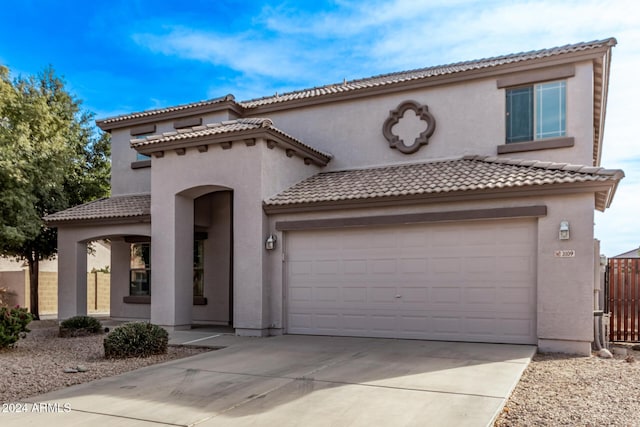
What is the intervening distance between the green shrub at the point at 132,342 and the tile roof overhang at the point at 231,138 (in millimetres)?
5144

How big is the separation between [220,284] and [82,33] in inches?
385

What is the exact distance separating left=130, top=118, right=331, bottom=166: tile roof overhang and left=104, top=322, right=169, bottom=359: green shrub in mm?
5144

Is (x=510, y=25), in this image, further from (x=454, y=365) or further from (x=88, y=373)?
(x=88, y=373)

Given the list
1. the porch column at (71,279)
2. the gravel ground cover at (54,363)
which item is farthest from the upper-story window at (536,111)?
the porch column at (71,279)

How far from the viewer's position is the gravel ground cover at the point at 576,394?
621 centimetres

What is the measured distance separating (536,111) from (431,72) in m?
3.43

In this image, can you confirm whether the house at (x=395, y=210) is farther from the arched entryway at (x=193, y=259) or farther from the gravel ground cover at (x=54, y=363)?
the gravel ground cover at (x=54, y=363)

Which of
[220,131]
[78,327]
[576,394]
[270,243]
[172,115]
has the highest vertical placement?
[172,115]

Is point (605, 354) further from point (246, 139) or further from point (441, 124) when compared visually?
point (246, 139)

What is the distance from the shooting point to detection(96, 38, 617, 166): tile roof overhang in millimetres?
12828

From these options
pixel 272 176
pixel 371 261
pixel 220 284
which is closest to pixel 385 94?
pixel 272 176

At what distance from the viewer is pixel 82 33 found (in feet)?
59.0

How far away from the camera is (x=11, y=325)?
36.5 ft

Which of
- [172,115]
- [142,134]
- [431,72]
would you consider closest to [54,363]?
[172,115]
